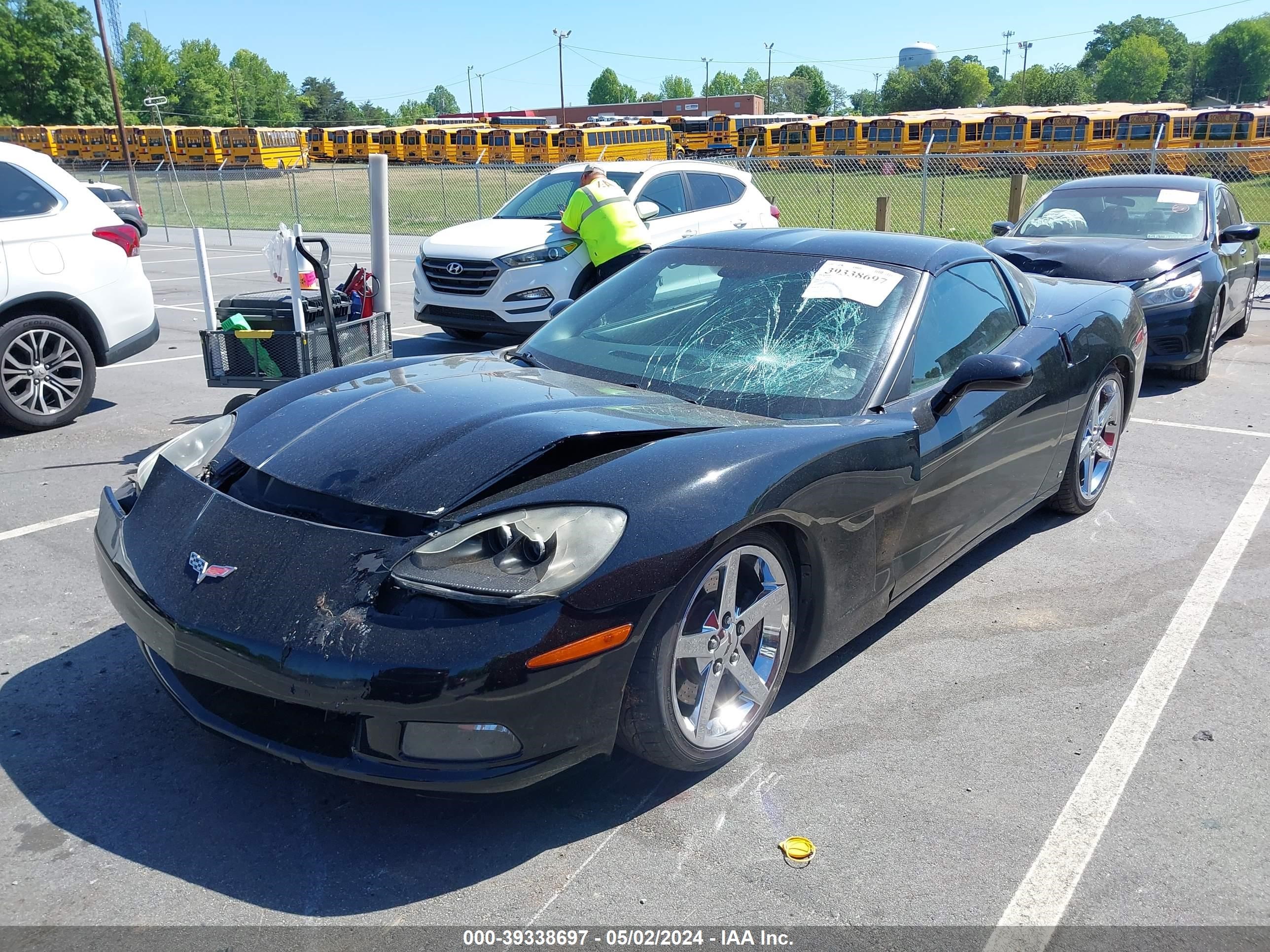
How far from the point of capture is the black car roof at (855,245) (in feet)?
13.2

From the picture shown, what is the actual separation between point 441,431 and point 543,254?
677 centimetres

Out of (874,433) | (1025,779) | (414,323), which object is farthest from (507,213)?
(1025,779)

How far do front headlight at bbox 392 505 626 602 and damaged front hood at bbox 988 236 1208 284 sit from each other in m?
6.28

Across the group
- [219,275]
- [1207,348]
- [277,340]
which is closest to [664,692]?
[277,340]

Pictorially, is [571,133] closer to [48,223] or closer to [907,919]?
[48,223]

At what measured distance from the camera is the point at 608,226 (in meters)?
8.88

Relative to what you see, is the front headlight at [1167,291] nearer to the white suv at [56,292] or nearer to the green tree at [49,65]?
the white suv at [56,292]

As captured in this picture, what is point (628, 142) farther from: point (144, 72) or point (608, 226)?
point (144, 72)

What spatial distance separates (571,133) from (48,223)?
38.7 m

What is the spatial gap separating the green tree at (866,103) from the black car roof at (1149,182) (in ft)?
307

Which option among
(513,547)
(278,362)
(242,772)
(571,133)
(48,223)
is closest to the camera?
(513,547)

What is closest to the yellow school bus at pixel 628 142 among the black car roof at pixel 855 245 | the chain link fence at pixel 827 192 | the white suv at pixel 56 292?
the chain link fence at pixel 827 192

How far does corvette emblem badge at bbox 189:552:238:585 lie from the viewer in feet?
8.63

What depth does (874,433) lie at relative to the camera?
331 centimetres
